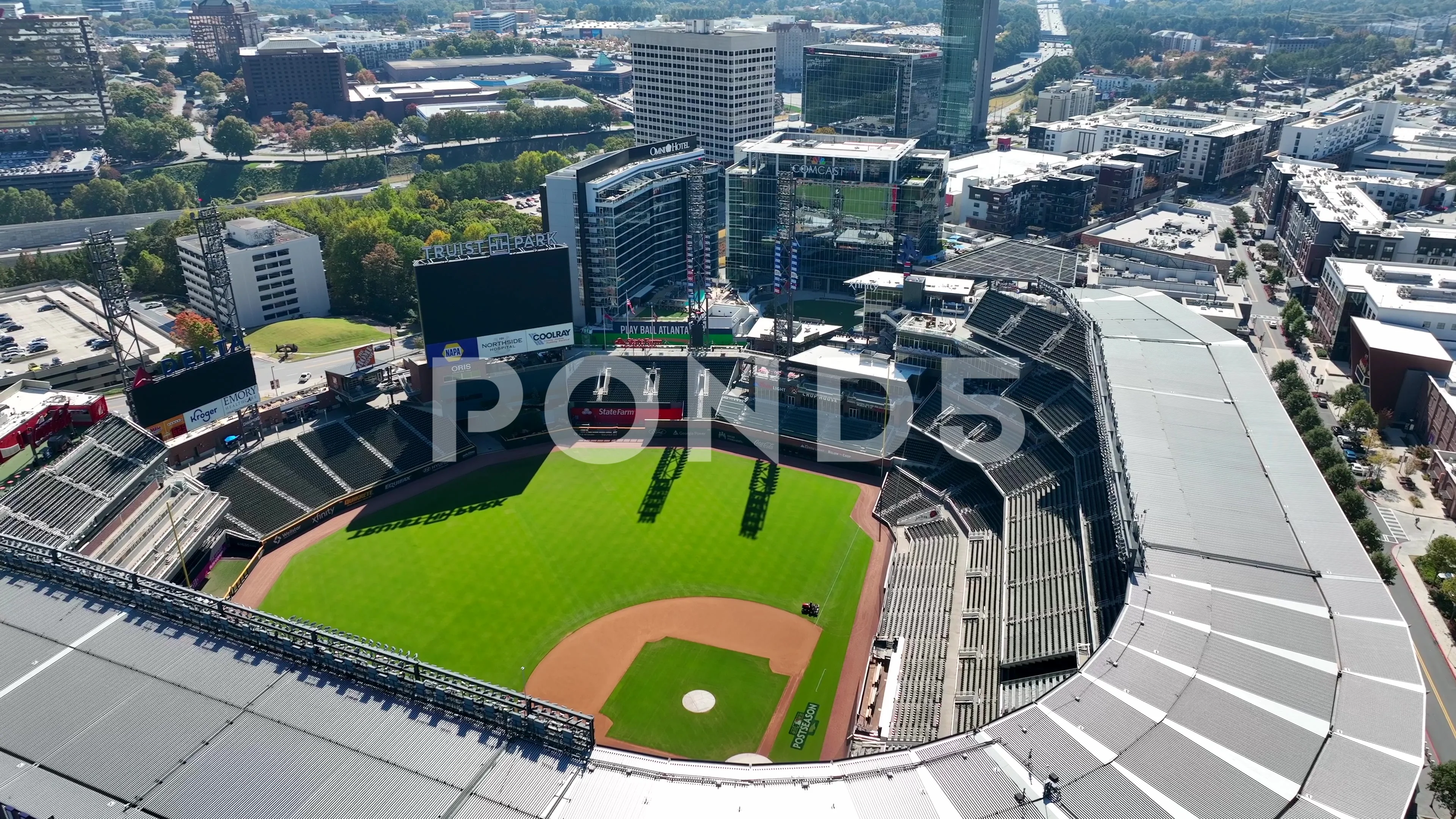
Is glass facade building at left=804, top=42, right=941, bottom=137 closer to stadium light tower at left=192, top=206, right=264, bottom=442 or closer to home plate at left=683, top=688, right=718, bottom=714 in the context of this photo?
stadium light tower at left=192, top=206, right=264, bottom=442

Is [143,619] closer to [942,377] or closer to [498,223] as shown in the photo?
[942,377]

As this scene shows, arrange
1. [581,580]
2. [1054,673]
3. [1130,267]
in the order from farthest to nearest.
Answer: [1130,267] → [581,580] → [1054,673]

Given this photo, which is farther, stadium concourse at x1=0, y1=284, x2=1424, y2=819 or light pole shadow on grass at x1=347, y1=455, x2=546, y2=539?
light pole shadow on grass at x1=347, y1=455, x2=546, y2=539

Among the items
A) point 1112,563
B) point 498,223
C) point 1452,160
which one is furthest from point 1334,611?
point 1452,160

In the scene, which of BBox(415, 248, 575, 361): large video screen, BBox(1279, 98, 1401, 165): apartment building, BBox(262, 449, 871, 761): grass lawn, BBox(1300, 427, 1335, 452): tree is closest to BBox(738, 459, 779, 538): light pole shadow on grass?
BBox(262, 449, 871, 761): grass lawn

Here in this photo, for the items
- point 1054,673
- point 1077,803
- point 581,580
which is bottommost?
point 581,580

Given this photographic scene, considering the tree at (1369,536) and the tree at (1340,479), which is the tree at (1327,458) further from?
the tree at (1369,536)
